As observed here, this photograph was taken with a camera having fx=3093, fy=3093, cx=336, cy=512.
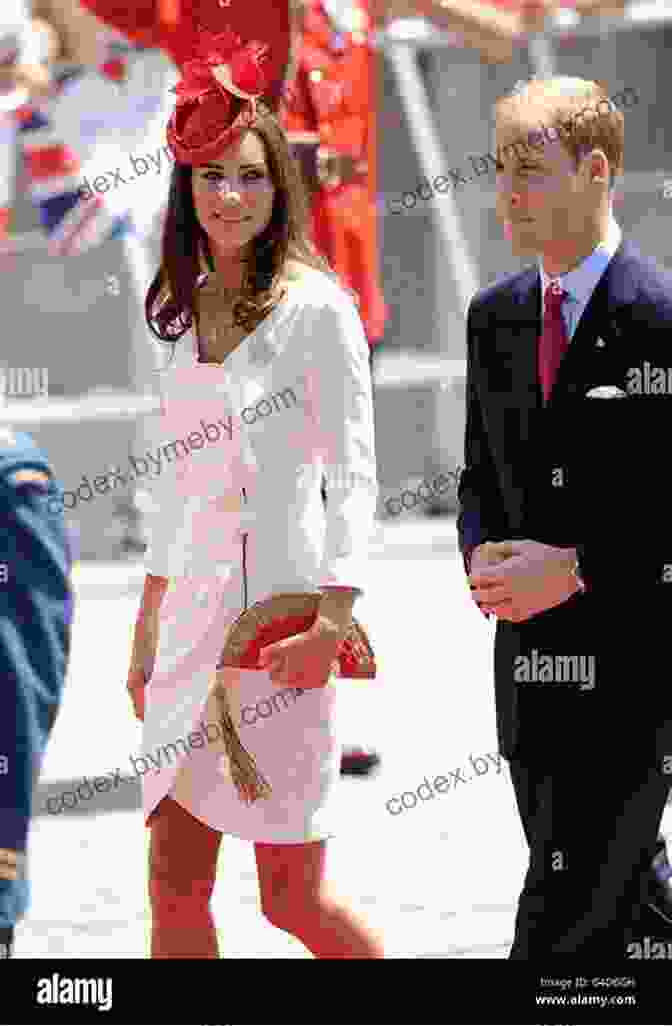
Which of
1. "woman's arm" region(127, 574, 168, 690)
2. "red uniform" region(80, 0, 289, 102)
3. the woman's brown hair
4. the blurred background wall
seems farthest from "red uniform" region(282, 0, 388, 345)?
the blurred background wall

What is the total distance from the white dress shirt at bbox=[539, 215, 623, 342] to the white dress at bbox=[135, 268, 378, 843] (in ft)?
0.91

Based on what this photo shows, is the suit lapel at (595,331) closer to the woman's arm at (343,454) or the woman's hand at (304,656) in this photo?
the woman's arm at (343,454)

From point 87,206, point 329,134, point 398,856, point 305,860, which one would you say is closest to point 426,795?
point 398,856

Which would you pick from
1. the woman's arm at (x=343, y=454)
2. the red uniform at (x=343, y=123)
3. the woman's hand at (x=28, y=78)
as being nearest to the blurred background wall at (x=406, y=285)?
the woman's hand at (x=28, y=78)

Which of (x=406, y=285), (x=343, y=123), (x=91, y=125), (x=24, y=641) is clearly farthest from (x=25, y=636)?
(x=406, y=285)

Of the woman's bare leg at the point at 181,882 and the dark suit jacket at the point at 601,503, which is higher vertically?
the dark suit jacket at the point at 601,503

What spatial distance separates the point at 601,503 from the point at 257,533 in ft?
1.54

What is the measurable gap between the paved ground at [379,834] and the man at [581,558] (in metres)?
0.36

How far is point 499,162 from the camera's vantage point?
152 inches

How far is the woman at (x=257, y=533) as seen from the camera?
3936mm

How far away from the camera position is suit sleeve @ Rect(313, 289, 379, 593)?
390 centimetres

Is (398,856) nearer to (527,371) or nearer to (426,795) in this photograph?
(426,795)

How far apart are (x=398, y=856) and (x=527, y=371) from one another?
7.57ft

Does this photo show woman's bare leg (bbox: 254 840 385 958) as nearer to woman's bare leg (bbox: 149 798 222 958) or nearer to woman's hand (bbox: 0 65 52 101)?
woman's bare leg (bbox: 149 798 222 958)
